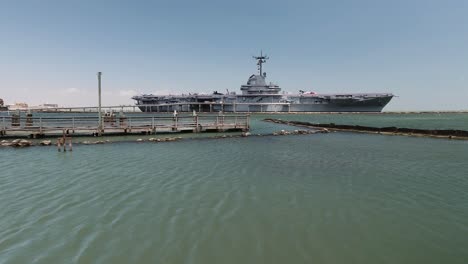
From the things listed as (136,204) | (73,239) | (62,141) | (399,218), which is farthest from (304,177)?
(62,141)

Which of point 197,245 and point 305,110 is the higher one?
point 305,110

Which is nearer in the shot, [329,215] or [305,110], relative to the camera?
[329,215]

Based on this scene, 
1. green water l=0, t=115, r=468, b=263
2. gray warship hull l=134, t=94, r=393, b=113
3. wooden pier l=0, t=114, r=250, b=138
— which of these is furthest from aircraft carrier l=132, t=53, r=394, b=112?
green water l=0, t=115, r=468, b=263

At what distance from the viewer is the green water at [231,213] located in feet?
17.9

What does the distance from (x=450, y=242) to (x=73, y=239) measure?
7.92 m

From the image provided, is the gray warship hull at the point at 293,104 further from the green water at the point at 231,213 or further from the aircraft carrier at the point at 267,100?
the green water at the point at 231,213

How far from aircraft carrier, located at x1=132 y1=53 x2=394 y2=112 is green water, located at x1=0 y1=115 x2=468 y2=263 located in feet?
341

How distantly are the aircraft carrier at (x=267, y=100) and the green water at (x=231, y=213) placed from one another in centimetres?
10394

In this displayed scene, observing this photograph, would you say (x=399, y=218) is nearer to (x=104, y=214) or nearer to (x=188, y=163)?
(x=104, y=214)

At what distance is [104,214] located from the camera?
7293 mm

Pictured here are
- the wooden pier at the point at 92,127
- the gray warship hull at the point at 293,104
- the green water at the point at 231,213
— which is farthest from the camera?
the gray warship hull at the point at 293,104

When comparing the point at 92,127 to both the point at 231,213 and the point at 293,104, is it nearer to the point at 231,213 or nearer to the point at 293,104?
the point at 231,213

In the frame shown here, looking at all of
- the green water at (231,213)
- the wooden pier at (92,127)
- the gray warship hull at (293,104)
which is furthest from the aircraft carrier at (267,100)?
the green water at (231,213)

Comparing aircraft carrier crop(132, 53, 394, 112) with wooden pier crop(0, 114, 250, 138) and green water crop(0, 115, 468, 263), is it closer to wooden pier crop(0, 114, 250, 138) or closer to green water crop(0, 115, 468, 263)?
wooden pier crop(0, 114, 250, 138)
